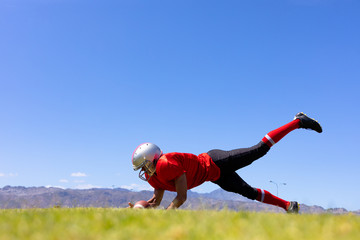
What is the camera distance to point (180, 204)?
A: 9.05m

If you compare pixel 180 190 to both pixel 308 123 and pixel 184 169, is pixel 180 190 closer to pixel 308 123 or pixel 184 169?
pixel 184 169

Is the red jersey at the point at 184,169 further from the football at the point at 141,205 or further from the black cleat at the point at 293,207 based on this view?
the black cleat at the point at 293,207

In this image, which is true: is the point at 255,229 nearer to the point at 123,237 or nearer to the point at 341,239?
the point at 341,239

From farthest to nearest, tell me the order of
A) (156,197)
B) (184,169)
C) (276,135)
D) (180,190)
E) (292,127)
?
1. (156,197)
2. (292,127)
3. (276,135)
4. (184,169)
5. (180,190)

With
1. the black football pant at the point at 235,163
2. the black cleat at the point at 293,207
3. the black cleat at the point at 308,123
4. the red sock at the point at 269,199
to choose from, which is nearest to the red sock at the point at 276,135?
the black football pant at the point at 235,163

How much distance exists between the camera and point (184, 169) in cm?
945

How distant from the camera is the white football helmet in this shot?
10008 millimetres

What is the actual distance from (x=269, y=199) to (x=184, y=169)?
348 cm

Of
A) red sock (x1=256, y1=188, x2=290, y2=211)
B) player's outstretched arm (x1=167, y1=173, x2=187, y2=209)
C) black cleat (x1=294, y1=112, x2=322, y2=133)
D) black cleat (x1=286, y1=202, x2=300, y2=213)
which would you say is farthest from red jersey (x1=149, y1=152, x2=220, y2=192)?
black cleat (x1=294, y1=112, x2=322, y2=133)

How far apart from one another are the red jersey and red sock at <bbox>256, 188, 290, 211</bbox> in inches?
65.5

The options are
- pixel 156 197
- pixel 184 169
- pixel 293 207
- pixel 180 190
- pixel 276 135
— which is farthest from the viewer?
pixel 156 197

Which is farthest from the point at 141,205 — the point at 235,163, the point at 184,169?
the point at 235,163

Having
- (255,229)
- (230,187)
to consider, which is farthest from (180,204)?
(255,229)

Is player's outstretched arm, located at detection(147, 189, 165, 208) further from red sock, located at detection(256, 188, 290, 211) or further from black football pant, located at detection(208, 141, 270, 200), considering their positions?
red sock, located at detection(256, 188, 290, 211)
